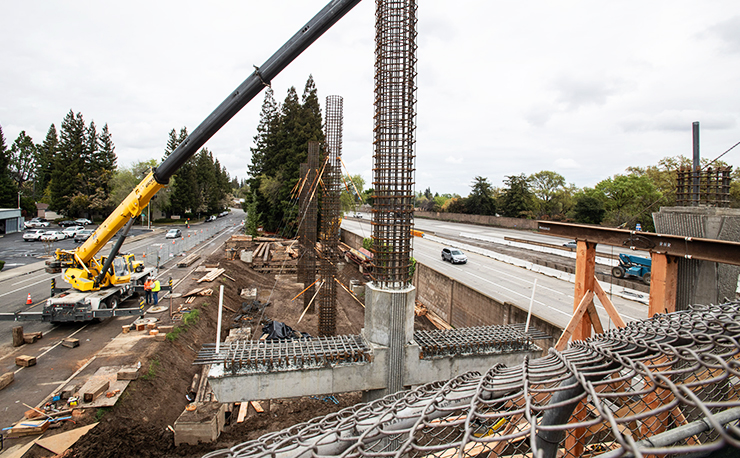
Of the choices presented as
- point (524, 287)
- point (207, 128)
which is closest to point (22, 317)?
point (207, 128)

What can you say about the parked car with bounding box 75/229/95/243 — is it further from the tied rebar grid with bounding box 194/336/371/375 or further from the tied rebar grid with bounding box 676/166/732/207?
the tied rebar grid with bounding box 676/166/732/207

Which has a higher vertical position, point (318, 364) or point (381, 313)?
point (381, 313)

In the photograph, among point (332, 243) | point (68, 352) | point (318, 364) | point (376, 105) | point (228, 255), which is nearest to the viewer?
point (318, 364)

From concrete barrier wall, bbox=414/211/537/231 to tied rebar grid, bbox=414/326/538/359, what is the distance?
34878mm

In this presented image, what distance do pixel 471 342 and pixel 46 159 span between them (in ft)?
267

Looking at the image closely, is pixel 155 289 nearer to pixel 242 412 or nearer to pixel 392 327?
pixel 242 412

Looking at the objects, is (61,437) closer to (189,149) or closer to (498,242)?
(189,149)

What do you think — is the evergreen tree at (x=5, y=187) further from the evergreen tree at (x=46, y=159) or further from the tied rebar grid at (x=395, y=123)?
the tied rebar grid at (x=395, y=123)

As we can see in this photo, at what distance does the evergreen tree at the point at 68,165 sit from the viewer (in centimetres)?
4803

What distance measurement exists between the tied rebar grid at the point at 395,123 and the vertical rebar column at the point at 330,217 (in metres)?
7.59

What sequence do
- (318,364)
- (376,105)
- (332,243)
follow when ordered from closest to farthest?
(318,364)
(376,105)
(332,243)

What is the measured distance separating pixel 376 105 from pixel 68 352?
40.1 ft

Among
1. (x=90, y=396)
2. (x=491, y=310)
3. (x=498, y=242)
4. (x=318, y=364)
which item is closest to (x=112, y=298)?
(x=90, y=396)

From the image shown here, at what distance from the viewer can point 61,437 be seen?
7.48 meters
